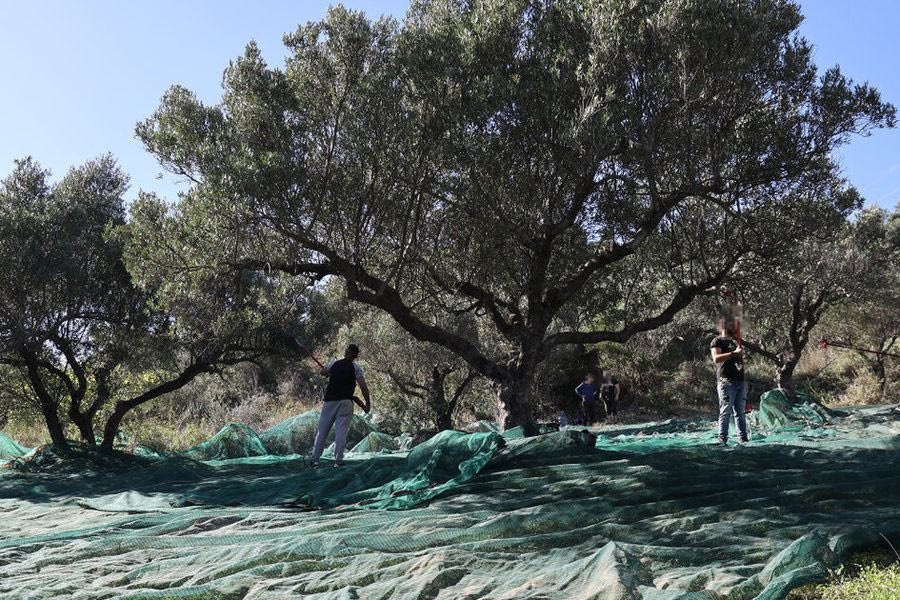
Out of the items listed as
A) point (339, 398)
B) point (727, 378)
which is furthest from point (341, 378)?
point (727, 378)

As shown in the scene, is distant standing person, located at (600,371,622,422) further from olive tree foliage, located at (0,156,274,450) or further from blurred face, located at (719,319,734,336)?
blurred face, located at (719,319,734,336)

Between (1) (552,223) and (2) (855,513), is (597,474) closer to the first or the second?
(2) (855,513)

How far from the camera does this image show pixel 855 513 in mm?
5375

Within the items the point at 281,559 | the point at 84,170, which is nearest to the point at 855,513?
the point at 281,559

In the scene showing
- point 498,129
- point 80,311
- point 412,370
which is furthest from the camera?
point 412,370

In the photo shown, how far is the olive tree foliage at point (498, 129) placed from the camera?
8.98 m

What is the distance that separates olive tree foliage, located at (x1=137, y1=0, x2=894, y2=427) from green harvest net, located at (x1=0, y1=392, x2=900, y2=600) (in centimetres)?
338

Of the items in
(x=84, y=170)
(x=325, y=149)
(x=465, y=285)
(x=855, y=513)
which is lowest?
(x=855, y=513)

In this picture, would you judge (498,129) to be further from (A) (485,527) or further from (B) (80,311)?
(B) (80,311)

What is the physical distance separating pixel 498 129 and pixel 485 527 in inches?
238

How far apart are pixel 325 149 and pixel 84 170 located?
753cm

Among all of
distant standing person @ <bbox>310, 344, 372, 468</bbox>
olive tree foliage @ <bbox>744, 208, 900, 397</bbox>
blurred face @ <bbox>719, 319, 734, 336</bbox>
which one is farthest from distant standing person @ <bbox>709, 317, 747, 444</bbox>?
olive tree foliage @ <bbox>744, 208, 900, 397</bbox>

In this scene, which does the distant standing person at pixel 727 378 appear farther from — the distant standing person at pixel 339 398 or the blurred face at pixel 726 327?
the distant standing person at pixel 339 398

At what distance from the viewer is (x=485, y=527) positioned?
5.36 metres
